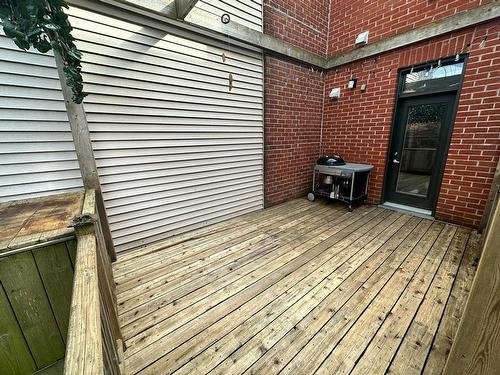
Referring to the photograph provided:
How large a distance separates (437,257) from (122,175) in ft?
12.1

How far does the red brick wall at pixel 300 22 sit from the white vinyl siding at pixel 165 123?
67cm

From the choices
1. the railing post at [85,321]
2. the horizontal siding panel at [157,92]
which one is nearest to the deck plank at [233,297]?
the railing post at [85,321]

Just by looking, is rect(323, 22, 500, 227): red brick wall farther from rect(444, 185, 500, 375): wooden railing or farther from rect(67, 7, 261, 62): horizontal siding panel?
rect(444, 185, 500, 375): wooden railing

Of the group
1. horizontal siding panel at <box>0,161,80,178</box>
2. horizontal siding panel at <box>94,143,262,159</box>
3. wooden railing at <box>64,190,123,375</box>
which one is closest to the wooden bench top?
wooden railing at <box>64,190,123,375</box>

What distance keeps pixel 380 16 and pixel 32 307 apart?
216 inches

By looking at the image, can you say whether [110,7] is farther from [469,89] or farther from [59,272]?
[469,89]

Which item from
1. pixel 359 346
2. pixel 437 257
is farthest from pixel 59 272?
pixel 437 257

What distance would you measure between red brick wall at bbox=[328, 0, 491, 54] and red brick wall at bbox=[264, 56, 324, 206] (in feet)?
2.60

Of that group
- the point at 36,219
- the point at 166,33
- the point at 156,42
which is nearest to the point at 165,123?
the point at 156,42

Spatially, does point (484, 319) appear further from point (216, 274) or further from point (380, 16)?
point (380, 16)

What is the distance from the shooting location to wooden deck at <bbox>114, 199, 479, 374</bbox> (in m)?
1.32

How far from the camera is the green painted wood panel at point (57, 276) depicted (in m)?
1.17

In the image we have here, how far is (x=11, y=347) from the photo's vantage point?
1169 millimetres

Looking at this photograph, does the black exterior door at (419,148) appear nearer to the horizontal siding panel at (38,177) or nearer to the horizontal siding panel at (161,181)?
the horizontal siding panel at (161,181)
